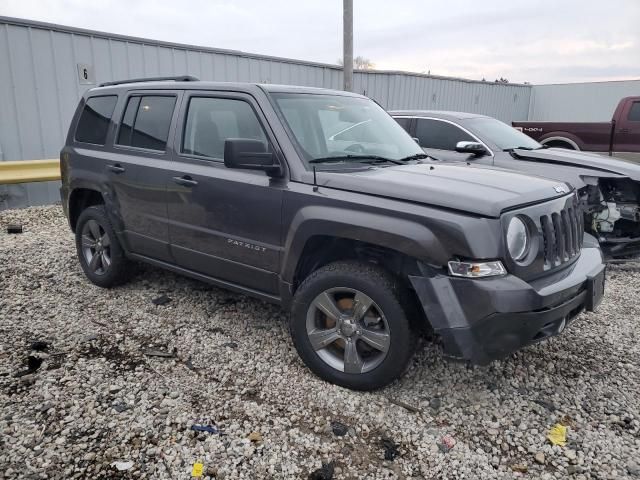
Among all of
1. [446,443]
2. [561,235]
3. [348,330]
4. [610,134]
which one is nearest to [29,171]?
[348,330]

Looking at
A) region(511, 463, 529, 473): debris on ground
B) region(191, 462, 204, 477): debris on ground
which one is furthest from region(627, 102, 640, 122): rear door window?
region(191, 462, 204, 477): debris on ground

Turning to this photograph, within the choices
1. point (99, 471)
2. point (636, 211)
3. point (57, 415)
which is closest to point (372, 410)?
point (99, 471)

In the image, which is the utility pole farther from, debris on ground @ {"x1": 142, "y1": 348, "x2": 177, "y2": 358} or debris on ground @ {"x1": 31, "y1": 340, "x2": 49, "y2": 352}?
debris on ground @ {"x1": 31, "y1": 340, "x2": 49, "y2": 352}

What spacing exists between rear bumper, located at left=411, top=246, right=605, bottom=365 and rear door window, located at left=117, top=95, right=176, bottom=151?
97.5 inches

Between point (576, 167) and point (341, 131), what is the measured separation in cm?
364

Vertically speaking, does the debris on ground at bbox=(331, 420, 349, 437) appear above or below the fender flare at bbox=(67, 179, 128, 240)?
below

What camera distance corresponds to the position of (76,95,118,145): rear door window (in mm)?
4387

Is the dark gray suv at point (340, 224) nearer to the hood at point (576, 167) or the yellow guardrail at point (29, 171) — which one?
the hood at point (576, 167)

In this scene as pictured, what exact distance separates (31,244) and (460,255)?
5.77 meters

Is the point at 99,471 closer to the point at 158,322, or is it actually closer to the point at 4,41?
the point at 158,322

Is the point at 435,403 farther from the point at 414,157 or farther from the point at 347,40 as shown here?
the point at 347,40

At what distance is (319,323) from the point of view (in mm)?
3080

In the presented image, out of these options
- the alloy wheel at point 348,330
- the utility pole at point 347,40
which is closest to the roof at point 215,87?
the alloy wheel at point 348,330

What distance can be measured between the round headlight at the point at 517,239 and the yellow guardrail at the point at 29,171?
7548 millimetres
